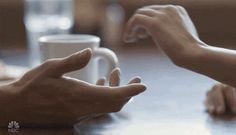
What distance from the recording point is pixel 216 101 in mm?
916

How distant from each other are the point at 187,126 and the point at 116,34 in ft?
4.88

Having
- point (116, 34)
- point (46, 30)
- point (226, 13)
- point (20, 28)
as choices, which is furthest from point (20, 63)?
point (226, 13)

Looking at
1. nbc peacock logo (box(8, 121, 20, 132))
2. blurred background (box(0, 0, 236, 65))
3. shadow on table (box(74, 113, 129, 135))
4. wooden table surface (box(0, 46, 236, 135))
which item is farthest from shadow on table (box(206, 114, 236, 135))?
blurred background (box(0, 0, 236, 65))

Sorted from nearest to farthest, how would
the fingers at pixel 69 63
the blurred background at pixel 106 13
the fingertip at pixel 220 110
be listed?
the fingers at pixel 69 63 → the fingertip at pixel 220 110 → the blurred background at pixel 106 13

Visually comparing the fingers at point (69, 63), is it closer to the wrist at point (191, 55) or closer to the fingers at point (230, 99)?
the wrist at point (191, 55)

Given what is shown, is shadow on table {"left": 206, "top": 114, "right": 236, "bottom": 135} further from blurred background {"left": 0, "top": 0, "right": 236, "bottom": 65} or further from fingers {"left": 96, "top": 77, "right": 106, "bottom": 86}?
blurred background {"left": 0, "top": 0, "right": 236, "bottom": 65}

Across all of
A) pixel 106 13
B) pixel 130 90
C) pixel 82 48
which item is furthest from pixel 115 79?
pixel 106 13

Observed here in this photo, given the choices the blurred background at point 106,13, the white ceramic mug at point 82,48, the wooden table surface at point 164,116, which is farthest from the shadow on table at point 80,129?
the blurred background at point 106,13

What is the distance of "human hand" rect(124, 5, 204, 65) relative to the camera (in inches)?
32.1

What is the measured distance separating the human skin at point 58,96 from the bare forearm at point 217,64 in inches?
3.9

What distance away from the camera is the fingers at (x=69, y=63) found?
0.67 metres

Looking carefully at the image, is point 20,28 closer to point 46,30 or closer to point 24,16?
point 24,16

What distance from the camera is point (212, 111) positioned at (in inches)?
35.2

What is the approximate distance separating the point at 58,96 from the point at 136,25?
0.28 m
